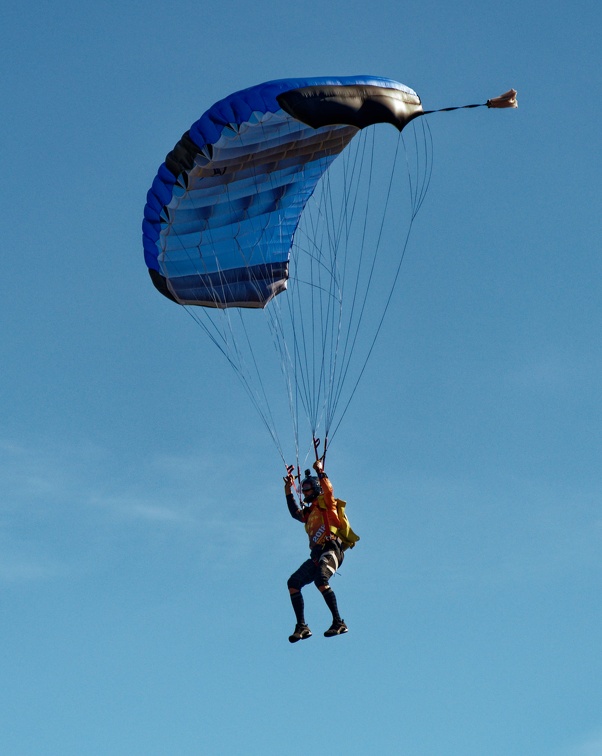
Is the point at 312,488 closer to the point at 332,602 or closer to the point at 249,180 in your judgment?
the point at 332,602

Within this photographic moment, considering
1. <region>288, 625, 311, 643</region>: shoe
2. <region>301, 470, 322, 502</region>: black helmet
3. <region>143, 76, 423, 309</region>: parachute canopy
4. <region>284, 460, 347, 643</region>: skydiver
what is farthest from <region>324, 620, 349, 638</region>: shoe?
<region>143, 76, 423, 309</region>: parachute canopy

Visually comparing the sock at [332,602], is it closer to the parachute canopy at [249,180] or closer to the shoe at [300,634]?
the shoe at [300,634]

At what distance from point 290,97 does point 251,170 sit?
2640mm

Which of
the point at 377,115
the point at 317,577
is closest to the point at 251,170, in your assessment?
the point at 377,115

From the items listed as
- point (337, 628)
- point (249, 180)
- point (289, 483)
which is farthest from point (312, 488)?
point (249, 180)

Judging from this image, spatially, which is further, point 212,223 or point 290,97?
point 212,223

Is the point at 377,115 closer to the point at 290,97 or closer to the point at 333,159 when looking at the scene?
the point at 290,97

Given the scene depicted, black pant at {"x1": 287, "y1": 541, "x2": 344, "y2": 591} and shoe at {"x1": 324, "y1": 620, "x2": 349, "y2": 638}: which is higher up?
black pant at {"x1": 287, "y1": 541, "x2": 344, "y2": 591}

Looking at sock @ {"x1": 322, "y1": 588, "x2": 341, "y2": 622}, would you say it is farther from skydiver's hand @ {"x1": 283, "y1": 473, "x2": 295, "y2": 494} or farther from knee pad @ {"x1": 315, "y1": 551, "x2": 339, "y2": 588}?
skydiver's hand @ {"x1": 283, "y1": 473, "x2": 295, "y2": 494}

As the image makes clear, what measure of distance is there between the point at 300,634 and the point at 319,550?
122 cm

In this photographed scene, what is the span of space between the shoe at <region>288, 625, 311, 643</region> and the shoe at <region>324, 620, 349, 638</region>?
1.44 feet

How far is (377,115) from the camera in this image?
69.3ft

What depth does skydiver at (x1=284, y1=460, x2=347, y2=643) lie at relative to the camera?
21.5m

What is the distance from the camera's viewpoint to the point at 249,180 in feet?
77.0
